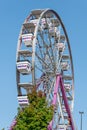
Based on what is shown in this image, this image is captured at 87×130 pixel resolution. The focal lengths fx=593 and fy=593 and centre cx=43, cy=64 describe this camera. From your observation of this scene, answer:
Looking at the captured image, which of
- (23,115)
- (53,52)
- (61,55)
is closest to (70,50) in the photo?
(61,55)

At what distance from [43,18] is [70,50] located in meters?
6.66

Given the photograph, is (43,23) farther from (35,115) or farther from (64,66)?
(35,115)

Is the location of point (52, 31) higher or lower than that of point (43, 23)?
lower

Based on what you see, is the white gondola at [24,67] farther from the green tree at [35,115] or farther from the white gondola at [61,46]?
the green tree at [35,115]

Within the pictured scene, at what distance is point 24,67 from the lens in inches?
2099

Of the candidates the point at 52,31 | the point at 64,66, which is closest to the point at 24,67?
the point at 52,31

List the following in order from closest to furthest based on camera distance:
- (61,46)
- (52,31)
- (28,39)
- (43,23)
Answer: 1. (28,39)
2. (43,23)
3. (52,31)
4. (61,46)

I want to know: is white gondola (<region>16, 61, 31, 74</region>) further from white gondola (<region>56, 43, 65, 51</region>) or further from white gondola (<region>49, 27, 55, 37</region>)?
white gondola (<region>56, 43, 65, 51</region>)

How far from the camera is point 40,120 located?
34.9m

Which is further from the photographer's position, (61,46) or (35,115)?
(61,46)

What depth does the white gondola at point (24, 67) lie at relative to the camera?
52.8 meters

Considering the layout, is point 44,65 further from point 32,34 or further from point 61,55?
point 61,55

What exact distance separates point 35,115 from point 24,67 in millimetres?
18408

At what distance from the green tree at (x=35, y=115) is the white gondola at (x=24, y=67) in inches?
627
